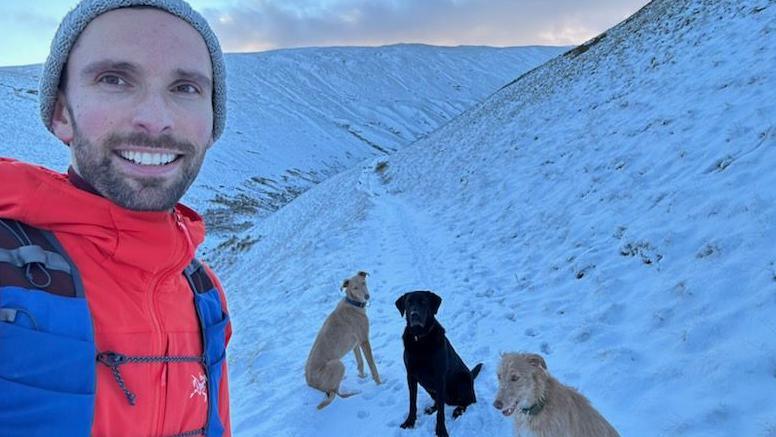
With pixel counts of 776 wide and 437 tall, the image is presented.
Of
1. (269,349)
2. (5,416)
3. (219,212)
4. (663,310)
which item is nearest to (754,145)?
(663,310)

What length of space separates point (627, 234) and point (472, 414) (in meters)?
4.35

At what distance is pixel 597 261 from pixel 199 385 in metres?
7.07

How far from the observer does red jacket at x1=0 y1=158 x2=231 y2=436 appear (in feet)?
4.28

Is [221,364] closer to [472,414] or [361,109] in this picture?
[472,414]

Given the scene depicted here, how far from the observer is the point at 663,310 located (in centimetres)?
555

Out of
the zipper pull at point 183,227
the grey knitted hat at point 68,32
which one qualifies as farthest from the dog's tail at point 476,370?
the grey knitted hat at point 68,32

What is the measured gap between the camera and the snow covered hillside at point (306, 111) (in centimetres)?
3266

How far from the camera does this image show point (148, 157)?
147 centimetres

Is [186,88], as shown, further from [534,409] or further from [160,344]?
[534,409]

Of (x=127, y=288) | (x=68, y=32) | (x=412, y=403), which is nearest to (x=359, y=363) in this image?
(x=412, y=403)

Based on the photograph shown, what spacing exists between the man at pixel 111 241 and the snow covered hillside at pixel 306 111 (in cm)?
2295

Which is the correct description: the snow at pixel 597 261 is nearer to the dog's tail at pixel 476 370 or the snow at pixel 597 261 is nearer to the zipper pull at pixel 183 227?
the dog's tail at pixel 476 370

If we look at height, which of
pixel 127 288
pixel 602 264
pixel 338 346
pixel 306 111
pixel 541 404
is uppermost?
pixel 306 111

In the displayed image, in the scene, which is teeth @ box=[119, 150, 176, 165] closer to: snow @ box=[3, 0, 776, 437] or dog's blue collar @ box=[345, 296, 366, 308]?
snow @ box=[3, 0, 776, 437]
